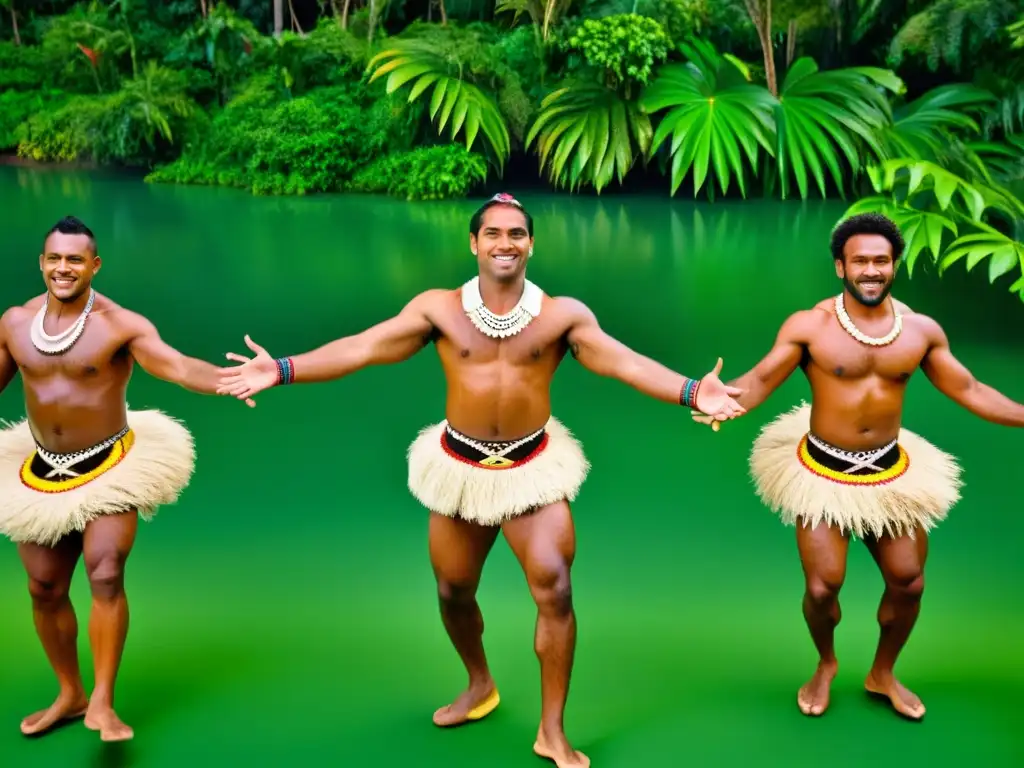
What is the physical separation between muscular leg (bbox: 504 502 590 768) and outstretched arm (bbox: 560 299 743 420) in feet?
1.06

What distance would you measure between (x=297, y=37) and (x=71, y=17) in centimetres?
365

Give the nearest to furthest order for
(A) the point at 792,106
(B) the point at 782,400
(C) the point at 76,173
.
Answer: (B) the point at 782,400 < (A) the point at 792,106 < (C) the point at 76,173

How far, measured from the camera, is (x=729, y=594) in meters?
3.16

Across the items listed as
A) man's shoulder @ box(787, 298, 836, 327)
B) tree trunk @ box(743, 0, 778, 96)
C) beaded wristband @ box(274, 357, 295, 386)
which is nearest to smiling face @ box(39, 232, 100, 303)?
beaded wristband @ box(274, 357, 295, 386)

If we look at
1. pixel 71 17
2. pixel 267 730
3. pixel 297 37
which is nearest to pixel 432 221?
pixel 297 37

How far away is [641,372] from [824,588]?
65 centimetres

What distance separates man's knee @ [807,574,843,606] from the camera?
2.51 metres

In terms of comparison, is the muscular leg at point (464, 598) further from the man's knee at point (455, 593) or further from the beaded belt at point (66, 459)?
the beaded belt at point (66, 459)

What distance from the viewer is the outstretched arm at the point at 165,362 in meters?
2.46

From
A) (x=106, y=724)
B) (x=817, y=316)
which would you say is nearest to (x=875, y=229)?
(x=817, y=316)

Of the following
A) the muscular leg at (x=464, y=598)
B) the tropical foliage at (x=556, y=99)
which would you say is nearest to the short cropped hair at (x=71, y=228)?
the muscular leg at (x=464, y=598)

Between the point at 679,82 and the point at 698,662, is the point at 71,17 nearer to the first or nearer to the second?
the point at 679,82

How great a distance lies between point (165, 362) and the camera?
247 centimetres

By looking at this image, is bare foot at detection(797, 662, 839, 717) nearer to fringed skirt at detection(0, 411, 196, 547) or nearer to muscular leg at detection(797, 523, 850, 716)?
muscular leg at detection(797, 523, 850, 716)
